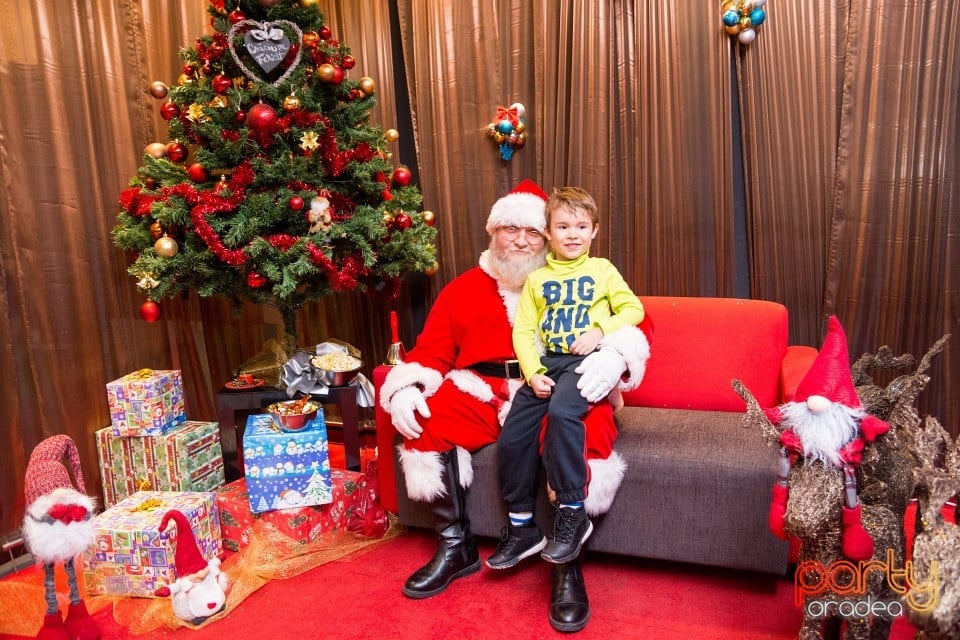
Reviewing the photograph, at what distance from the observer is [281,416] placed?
243 centimetres

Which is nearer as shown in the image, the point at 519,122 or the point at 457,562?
the point at 457,562

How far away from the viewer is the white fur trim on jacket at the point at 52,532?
5.87 ft

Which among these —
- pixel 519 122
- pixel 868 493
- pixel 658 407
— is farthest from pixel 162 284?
pixel 868 493

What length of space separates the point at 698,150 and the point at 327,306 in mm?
2123

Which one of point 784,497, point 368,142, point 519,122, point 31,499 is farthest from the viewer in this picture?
point 519,122

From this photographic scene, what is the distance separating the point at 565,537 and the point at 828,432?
0.84m

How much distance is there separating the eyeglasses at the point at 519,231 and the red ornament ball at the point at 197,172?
1232 millimetres

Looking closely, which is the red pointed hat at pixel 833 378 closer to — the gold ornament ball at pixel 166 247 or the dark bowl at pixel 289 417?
the dark bowl at pixel 289 417

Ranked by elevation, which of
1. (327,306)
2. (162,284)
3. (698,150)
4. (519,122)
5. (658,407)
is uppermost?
(519,122)

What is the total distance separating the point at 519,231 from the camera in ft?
7.70

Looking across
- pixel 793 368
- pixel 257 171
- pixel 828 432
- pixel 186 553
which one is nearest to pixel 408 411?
pixel 186 553

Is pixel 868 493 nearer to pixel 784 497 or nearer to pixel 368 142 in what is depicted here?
pixel 784 497

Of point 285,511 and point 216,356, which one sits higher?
point 216,356

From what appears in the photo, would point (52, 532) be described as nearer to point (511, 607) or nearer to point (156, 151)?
point (511, 607)
